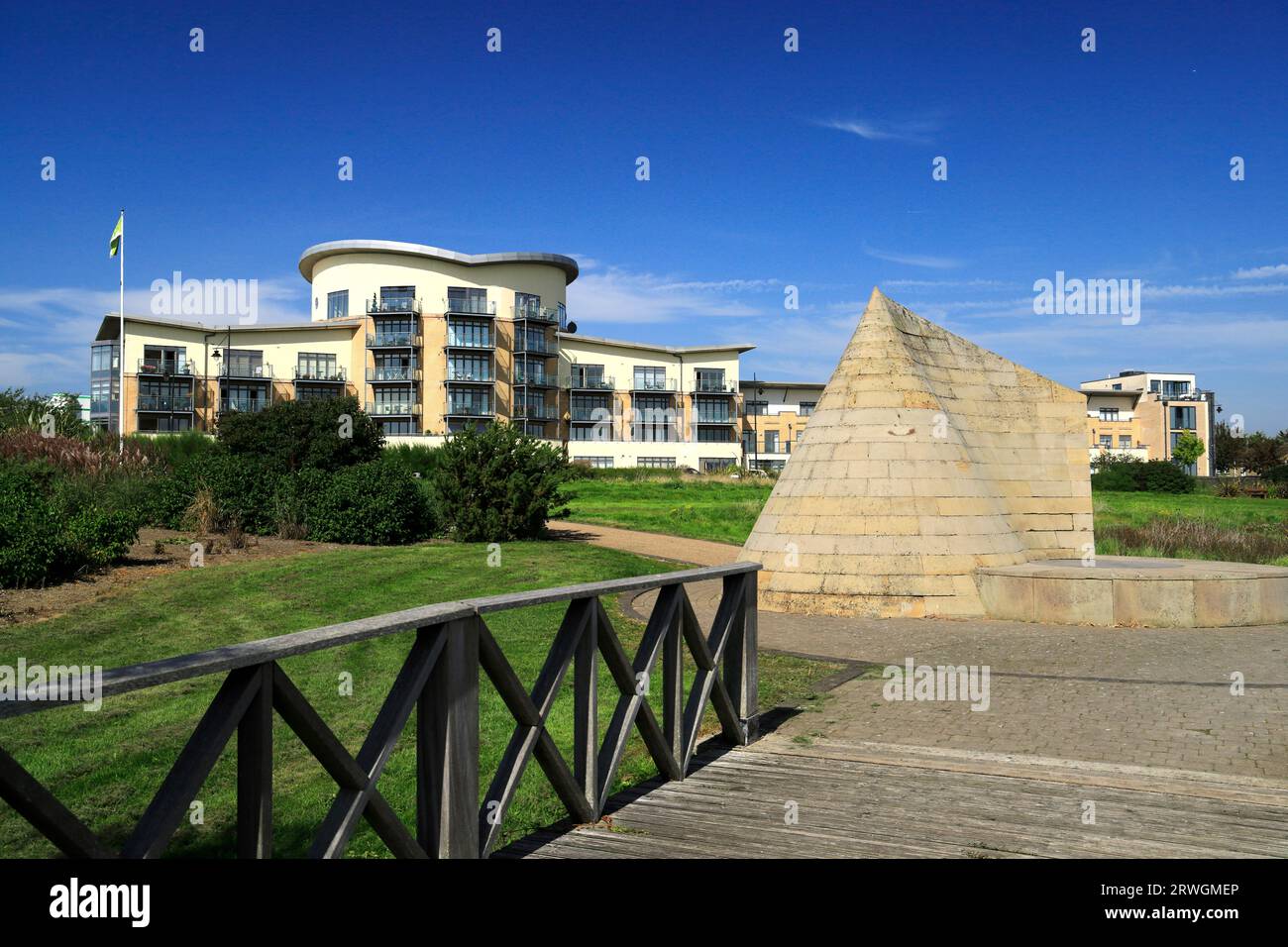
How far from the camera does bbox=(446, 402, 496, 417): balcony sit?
7496 centimetres

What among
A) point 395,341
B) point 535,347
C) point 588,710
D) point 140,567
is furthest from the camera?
point 535,347

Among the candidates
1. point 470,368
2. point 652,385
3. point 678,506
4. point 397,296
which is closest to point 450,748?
point 678,506

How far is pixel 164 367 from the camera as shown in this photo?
235 ft

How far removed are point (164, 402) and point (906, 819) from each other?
7454 cm

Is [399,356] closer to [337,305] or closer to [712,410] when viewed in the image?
[337,305]

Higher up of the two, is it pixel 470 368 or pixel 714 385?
pixel 470 368

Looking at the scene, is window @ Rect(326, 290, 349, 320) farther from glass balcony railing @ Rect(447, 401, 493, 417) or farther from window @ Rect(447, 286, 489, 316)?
glass balcony railing @ Rect(447, 401, 493, 417)

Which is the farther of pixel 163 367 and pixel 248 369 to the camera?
pixel 248 369

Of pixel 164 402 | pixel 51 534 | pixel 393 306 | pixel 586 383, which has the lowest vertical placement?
pixel 51 534

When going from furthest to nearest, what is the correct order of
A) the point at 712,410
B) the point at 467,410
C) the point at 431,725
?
the point at 712,410 < the point at 467,410 < the point at 431,725

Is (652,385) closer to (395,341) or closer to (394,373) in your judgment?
(394,373)

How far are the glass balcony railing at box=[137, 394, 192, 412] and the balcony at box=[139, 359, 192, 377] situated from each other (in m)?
1.56

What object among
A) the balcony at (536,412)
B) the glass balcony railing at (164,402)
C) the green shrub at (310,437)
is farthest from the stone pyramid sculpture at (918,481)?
the glass balcony railing at (164,402)
